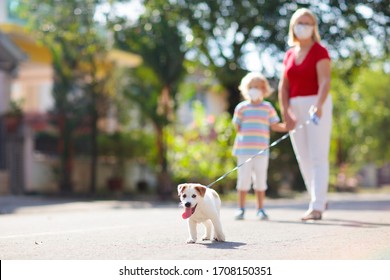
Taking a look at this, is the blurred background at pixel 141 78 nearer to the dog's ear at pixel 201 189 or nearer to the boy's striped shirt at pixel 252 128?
the boy's striped shirt at pixel 252 128

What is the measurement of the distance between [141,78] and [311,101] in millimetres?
11138

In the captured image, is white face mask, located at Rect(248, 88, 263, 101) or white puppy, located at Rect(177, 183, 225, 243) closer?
white puppy, located at Rect(177, 183, 225, 243)

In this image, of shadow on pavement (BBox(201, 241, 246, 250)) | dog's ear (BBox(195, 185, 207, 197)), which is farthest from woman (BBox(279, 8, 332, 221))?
dog's ear (BBox(195, 185, 207, 197))

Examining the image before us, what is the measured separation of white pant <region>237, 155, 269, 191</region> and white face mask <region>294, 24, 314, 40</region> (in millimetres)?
1465

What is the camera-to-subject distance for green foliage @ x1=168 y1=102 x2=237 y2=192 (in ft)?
67.8

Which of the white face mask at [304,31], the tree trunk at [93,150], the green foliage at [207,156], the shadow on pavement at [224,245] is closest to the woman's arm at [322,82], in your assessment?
the white face mask at [304,31]

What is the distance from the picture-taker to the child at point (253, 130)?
9172mm

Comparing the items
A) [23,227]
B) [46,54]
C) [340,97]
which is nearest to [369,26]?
[46,54]

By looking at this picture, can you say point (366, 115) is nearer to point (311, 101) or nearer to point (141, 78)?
point (141, 78)

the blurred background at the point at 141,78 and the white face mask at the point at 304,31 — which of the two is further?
the blurred background at the point at 141,78

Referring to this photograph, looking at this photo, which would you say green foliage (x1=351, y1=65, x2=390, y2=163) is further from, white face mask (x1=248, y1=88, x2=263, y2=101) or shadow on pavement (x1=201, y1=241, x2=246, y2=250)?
shadow on pavement (x1=201, y1=241, x2=246, y2=250)

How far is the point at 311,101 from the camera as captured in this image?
344 inches
